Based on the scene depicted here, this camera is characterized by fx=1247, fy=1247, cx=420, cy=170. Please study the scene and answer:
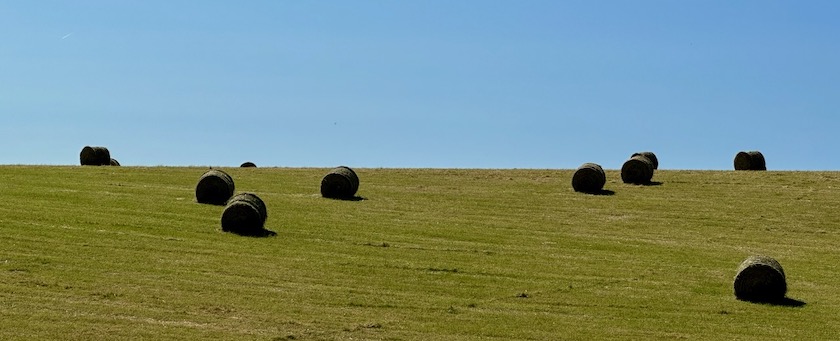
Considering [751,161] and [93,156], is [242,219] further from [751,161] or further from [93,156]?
[751,161]

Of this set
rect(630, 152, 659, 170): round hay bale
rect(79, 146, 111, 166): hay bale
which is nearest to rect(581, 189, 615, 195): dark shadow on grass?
rect(630, 152, 659, 170): round hay bale

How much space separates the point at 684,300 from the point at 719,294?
1935 millimetres

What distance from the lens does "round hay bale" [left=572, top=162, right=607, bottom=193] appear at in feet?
191

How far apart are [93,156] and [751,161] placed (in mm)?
36097

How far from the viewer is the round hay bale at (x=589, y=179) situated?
2291 inches

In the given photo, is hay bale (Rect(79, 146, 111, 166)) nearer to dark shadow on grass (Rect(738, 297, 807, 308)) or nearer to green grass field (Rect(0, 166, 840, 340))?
green grass field (Rect(0, 166, 840, 340))

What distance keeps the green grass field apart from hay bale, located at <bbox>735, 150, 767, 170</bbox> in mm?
9083

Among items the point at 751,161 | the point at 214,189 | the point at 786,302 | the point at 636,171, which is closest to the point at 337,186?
the point at 214,189

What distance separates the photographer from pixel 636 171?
61.6 meters

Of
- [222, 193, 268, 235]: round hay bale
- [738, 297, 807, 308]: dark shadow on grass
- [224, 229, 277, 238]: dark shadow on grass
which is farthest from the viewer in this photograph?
[222, 193, 268, 235]: round hay bale

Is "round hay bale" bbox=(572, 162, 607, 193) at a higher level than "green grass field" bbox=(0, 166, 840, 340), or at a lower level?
higher

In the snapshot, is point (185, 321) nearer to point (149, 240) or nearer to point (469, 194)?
point (149, 240)

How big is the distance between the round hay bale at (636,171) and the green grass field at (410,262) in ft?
6.91

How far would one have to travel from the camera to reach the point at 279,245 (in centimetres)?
3822
